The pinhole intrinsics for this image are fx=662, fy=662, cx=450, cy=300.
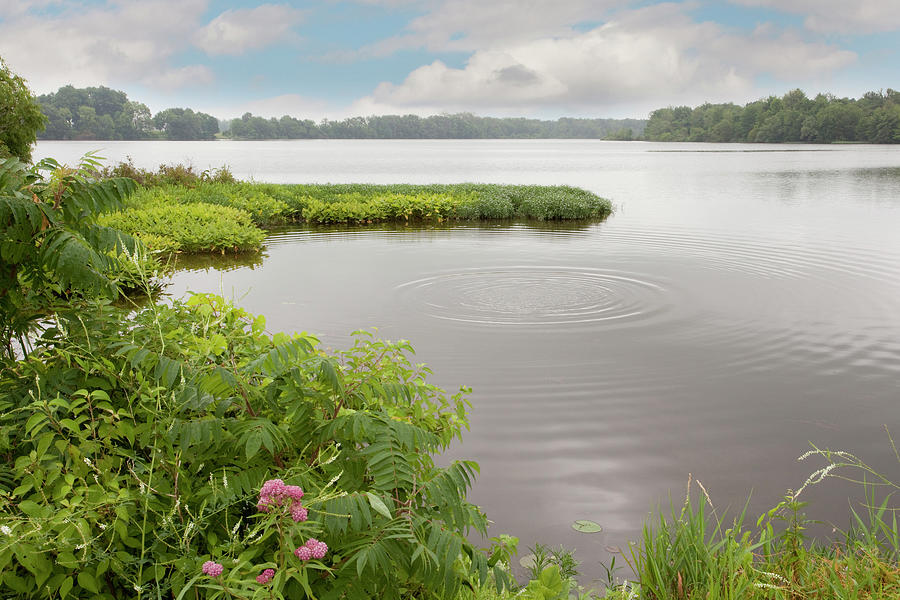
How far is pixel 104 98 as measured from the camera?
324ft

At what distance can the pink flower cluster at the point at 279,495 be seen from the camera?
6.81ft

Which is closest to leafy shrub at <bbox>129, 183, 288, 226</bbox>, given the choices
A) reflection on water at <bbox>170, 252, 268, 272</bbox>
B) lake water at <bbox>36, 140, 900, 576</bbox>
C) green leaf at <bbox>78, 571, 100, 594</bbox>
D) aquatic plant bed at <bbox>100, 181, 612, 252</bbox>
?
aquatic plant bed at <bbox>100, 181, 612, 252</bbox>

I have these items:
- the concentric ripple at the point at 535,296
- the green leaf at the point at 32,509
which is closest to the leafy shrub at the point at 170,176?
the concentric ripple at the point at 535,296

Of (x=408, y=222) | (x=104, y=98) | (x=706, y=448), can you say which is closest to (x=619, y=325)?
(x=706, y=448)

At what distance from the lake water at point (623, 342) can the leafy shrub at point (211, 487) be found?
6.82 feet

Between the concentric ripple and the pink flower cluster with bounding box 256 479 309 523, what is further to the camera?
the concentric ripple

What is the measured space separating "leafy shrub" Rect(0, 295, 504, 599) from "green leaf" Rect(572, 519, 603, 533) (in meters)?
1.59

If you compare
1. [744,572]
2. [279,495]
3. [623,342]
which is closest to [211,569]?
[279,495]

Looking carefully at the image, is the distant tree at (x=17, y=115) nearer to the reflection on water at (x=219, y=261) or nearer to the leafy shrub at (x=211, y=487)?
the reflection on water at (x=219, y=261)

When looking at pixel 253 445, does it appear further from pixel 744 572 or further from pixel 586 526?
pixel 586 526

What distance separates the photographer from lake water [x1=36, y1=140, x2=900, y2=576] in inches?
212

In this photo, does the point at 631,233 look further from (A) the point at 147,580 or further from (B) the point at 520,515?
(A) the point at 147,580

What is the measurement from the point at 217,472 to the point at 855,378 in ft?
24.3

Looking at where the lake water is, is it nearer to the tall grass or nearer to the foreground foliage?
the tall grass
